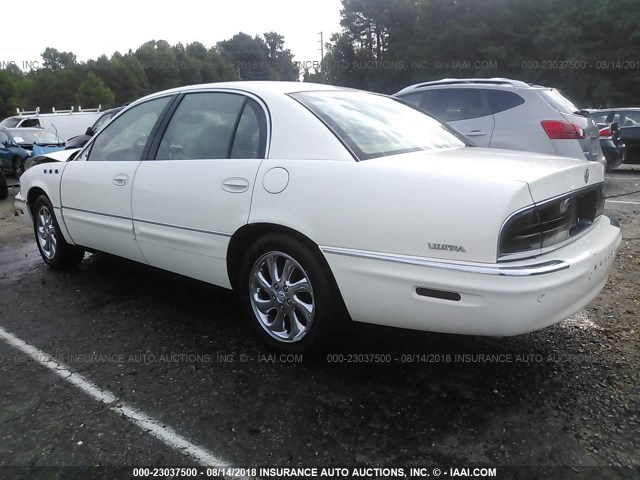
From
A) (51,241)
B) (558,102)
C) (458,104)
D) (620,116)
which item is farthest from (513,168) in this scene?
(620,116)

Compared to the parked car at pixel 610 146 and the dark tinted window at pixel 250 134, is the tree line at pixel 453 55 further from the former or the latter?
the dark tinted window at pixel 250 134

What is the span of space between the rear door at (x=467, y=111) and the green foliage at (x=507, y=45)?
29.3 meters

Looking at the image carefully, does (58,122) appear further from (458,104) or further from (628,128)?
(628,128)

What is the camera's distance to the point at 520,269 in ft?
7.39

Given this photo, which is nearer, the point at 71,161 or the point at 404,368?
the point at 404,368

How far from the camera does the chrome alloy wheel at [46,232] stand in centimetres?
478

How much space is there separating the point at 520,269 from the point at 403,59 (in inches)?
1914

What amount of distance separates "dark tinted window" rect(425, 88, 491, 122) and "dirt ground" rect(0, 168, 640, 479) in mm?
3657

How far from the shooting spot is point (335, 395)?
2652 millimetres

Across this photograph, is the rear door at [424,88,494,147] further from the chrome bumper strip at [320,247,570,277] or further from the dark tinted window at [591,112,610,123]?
the dark tinted window at [591,112,610,123]

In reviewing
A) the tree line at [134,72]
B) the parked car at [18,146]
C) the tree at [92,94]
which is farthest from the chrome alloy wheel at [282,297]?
the tree at [92,94]

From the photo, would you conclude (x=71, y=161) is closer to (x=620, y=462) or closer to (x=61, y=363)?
(x=61, y=363)

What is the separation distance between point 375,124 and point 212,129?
107 centimetres

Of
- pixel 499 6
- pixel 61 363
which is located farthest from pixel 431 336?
pixel 499 6
